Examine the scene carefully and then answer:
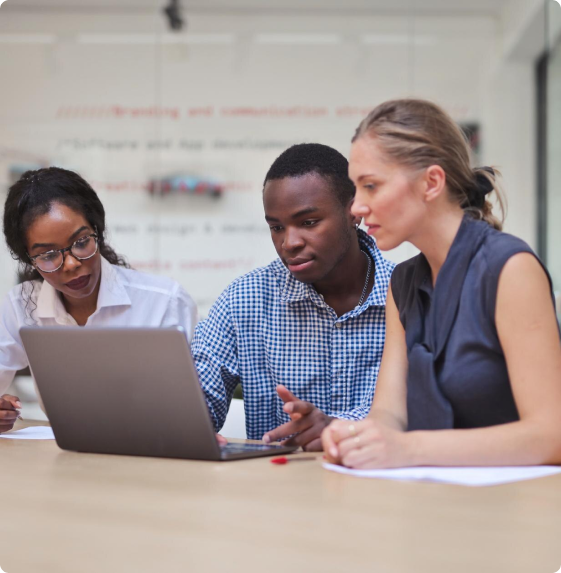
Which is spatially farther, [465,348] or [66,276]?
[66,276]

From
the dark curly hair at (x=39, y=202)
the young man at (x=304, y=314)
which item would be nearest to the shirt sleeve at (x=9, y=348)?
the dark curly hair at (x=39, y=202)

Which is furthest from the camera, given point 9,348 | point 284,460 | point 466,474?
point 9,348

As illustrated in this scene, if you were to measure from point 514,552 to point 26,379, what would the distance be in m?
4.07

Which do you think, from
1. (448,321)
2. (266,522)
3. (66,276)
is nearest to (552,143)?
(66,276)

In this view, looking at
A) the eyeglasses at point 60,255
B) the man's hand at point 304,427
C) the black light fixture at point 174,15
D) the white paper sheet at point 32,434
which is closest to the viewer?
the man's hand at point 304,427

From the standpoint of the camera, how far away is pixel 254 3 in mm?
4680

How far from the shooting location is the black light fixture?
4675 mm

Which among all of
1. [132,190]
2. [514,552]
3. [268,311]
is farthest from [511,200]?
[514,552]

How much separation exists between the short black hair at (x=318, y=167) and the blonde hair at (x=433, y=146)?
395mm

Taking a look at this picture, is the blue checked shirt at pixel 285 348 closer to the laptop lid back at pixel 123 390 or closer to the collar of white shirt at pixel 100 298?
the collar of white shirt at pixel 100 298

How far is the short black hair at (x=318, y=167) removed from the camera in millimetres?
1935

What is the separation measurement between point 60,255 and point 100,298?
207 millimetres

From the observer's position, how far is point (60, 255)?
2.16 m

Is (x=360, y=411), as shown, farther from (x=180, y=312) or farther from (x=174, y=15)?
(x=174, y=15)
